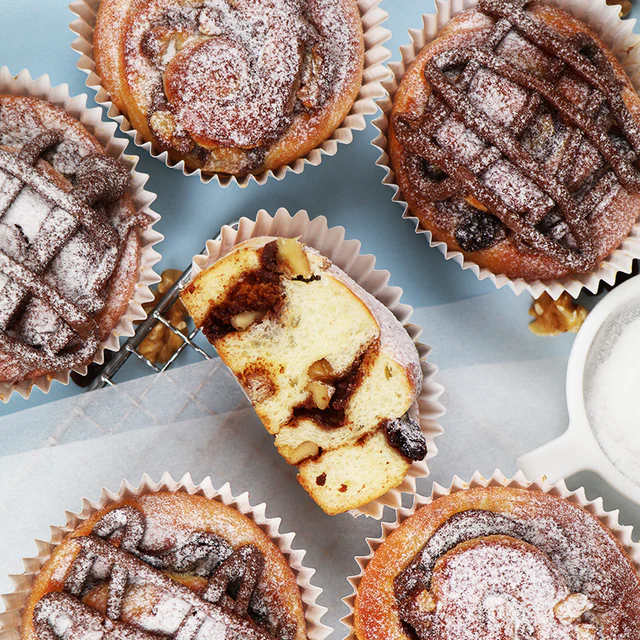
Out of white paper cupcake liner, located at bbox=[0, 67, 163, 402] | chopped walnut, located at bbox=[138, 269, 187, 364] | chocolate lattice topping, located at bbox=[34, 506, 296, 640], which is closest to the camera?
chocolate lattice topping, located at bbox=[34, 506, 296, 640]

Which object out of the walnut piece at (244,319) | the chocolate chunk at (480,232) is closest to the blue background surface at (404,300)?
the chocolate chunk at (480,232)

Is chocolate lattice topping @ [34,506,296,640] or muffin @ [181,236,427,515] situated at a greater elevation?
muffin @ [181,236,427,515]

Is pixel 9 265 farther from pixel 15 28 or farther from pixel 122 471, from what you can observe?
pixel 15 28

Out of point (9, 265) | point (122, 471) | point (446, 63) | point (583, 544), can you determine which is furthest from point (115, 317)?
point (583, 544)

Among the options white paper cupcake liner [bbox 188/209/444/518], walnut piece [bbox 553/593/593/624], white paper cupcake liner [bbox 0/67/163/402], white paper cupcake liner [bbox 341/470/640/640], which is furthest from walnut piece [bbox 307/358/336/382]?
walnut piece [bbox 553/593/593/624]

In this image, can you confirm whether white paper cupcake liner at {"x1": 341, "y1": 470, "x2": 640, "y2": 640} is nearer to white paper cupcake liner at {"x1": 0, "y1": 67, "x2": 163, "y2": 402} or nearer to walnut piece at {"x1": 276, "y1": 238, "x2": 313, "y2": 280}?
walnut piece at {"x1": 276, "y1": 238, "x2": 313, "y2": 280}
